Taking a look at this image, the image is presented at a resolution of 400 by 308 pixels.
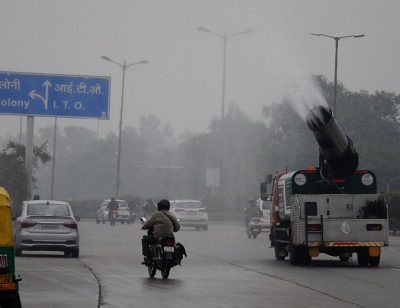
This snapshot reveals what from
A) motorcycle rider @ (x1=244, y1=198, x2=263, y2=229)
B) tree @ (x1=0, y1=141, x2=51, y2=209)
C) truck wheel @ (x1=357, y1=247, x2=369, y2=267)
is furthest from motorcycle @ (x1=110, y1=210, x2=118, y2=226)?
truck wheel @ (x1=357, y1=247, x2=369, y2=267)

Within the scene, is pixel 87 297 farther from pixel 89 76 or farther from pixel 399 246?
pixel 89 76

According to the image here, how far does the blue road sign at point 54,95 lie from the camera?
41.3 meters

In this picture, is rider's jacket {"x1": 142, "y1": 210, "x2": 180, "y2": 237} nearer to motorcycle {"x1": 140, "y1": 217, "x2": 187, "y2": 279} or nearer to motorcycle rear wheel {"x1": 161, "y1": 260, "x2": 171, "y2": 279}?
motorcycle {"x1": 140, "y1": 217, "x2": 187, "y2": 279}

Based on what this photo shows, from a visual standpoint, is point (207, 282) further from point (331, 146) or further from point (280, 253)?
point (280, 253)

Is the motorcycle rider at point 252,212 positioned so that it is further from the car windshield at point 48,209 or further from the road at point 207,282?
the car windshield at point 48,209

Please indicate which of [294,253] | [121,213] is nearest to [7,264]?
[294,253]

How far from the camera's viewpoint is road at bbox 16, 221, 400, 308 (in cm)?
1577

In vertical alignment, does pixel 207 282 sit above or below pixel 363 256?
below

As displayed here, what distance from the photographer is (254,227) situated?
145 ft

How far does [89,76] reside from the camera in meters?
42.1

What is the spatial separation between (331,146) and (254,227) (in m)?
19.9

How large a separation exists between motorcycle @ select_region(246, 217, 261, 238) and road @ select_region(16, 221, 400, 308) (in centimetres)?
1487

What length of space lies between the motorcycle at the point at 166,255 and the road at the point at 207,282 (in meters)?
0.29

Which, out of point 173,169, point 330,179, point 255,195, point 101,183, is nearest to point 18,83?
point 330,179
